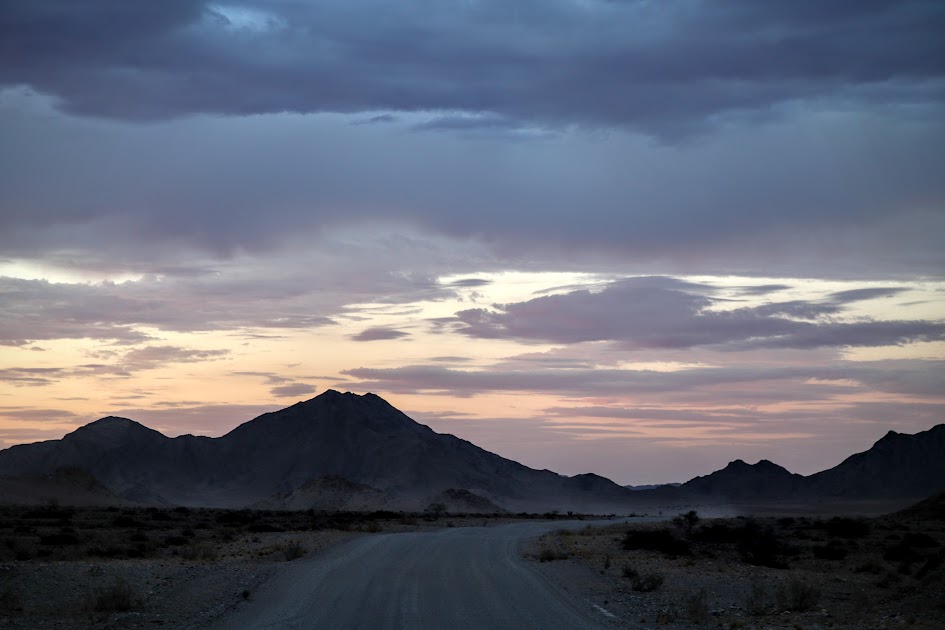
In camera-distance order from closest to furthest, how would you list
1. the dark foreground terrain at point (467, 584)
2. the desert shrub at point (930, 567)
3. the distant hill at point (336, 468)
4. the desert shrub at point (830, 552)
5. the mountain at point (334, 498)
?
1. the dark foreground terrain at point (467, 584)
2. the desert shrub at point (930, 567)
3. the desert shrub at point (830, 552)
4. the mountain at point (334, 498)
5. the distant hill at point (336, 468)

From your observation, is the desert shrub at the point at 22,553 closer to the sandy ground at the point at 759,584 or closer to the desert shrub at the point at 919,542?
the sandy ground at the point at 759,584

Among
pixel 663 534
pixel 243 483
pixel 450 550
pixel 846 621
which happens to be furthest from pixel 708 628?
pixel 243 483

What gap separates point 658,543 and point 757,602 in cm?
1516

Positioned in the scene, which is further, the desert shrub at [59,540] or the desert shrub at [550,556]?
the desert shrub at [59,540]

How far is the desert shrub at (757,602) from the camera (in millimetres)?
18667

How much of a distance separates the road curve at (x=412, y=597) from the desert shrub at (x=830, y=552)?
10357 millimetres

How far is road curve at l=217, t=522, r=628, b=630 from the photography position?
54.0 ft

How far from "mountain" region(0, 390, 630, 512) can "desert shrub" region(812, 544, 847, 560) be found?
413 feet

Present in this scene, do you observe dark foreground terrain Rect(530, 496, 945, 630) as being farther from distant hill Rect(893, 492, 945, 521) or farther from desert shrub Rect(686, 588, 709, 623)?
distant hill Rect(893, 492, 945, 521)

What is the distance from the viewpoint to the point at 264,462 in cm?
18100

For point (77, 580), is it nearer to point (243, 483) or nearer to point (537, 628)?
point (537, 628)

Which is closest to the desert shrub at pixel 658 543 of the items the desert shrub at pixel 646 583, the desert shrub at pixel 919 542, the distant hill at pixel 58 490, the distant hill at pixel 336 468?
the desert shrub at pixel 919 542

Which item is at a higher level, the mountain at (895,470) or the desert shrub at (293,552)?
the mountain at (895,470)

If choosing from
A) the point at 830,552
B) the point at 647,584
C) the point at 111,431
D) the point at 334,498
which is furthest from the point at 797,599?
the point at 111,431
